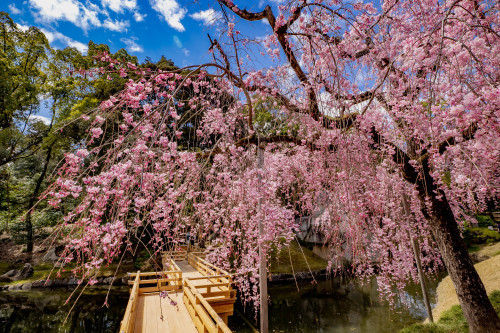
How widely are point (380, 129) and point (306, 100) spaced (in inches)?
44.6

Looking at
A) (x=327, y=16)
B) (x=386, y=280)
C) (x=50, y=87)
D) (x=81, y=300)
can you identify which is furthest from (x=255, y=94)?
(x=50, y=87)

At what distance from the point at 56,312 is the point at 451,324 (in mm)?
10628

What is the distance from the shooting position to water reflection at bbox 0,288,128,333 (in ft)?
22.7

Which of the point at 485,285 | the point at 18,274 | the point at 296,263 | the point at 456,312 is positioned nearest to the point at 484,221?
the point at 485,285

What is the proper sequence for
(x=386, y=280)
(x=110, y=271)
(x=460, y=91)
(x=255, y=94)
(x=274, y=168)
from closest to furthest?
1. (x=460, y=91)
2. (x=255, y=94)
3. (x=274, y=168)
4. (x=386, y=280)
5. (x=110, y=271)

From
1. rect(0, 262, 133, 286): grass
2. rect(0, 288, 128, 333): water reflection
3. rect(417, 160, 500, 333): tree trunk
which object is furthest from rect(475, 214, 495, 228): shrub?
rect(0, 262, 133, 286): grass

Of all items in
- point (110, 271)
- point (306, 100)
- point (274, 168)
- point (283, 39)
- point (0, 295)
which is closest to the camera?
point (283, 39)

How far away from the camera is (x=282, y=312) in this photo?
8.14 meters

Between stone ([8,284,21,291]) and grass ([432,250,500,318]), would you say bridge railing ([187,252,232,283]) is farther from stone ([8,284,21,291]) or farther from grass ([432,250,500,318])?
stone ([8,284,21,291])

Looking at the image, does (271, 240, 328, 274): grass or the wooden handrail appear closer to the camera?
the wooden handrail

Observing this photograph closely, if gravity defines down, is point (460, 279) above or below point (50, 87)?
below

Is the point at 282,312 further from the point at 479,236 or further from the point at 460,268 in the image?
the point at 479,236

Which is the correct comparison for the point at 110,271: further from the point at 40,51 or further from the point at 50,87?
the point at 40,51

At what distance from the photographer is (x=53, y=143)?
11.8 metres
